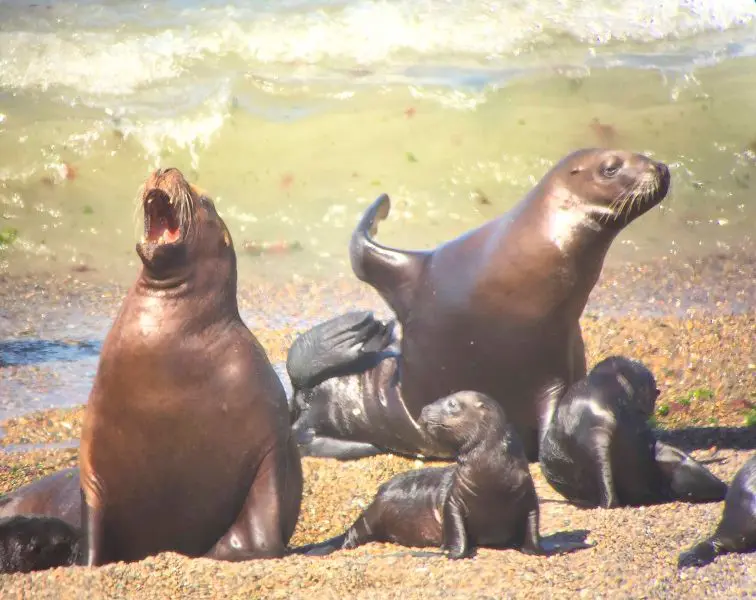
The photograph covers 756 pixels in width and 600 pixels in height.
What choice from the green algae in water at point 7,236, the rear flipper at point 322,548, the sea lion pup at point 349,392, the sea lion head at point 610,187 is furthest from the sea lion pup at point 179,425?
the green algae in water at point 7,236

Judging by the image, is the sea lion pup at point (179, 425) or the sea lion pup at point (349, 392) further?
the sea lion pup at point (349, 392)

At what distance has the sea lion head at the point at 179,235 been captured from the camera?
4.93m

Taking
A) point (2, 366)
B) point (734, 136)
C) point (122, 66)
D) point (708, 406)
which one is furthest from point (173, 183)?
point (122, 66)

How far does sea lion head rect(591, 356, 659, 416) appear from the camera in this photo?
21.1 ft

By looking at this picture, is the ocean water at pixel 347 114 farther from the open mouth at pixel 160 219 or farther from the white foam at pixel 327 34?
the open mouth at pixel 160 219

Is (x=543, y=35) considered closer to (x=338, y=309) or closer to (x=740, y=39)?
(x=740, y=39)

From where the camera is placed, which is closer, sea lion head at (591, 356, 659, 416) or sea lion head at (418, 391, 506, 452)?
sea lion head at (418, 391, 506, 452)

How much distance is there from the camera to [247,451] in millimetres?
4969

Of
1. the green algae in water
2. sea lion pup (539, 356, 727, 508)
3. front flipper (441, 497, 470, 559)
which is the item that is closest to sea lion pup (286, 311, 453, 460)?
sea lion pup (539, 356, 727, 508)

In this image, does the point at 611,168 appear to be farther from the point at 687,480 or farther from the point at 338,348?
the point at 338,348

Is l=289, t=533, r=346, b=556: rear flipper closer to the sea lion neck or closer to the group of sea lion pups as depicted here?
the group of sea lion pups

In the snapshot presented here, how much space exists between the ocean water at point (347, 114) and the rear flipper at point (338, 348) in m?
4.65

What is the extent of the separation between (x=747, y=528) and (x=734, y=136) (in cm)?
1306

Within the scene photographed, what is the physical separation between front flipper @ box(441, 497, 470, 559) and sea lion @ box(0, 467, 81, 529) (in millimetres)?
1459
